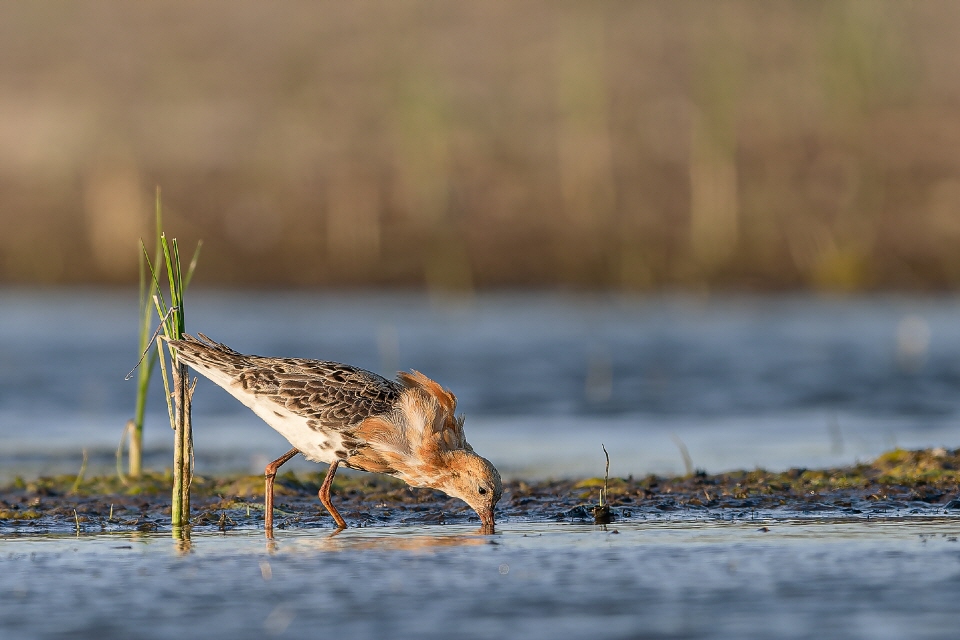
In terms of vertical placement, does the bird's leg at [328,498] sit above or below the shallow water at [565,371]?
below

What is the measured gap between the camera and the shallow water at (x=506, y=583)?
7676 millimetres

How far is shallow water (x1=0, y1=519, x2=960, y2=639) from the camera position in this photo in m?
7.68

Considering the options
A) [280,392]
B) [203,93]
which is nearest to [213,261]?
[203,93]

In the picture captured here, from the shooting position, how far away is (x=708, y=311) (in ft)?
94.4

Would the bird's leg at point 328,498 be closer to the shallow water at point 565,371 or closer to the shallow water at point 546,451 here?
the shallow water at point 546,451

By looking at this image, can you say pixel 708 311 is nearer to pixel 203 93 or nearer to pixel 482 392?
pixel 482 392

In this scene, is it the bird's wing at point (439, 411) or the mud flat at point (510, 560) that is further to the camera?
the bird's wing at point (439, 411)

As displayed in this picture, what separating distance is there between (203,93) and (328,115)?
496cm

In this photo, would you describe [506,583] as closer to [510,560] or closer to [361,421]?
[510,560]

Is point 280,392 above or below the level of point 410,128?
below

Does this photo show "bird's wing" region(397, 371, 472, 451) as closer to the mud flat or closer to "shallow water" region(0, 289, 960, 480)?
the mud flat

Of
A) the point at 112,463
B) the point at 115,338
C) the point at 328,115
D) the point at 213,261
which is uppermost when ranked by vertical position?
the point at 328,115

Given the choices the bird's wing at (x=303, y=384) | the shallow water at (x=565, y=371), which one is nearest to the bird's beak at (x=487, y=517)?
the bird's wing at (x=303, y=384)

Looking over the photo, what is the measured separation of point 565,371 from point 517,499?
1010 cm
